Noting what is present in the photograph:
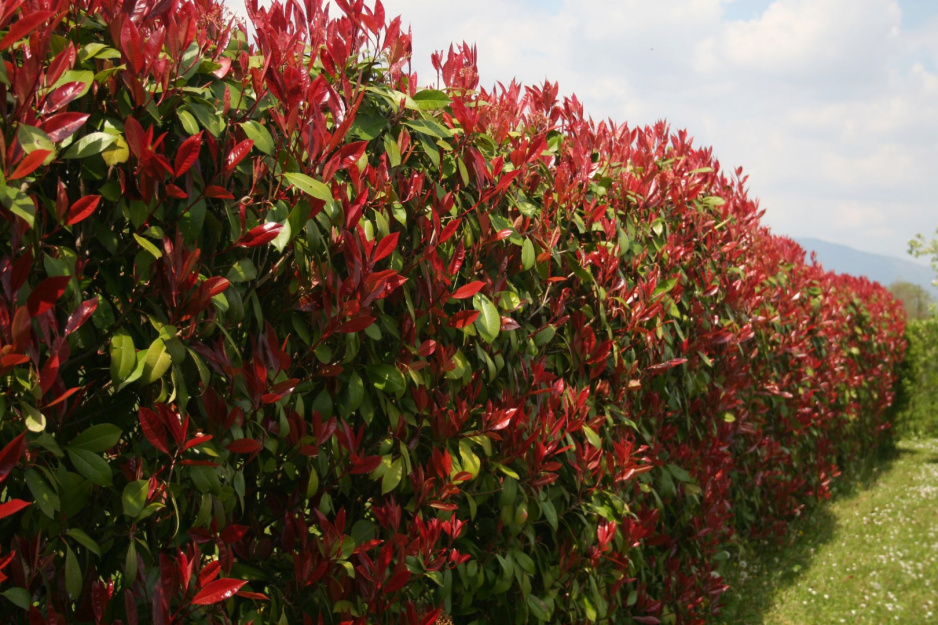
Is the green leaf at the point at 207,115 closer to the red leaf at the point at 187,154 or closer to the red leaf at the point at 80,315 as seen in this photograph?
the red leaf at the point at 187,154

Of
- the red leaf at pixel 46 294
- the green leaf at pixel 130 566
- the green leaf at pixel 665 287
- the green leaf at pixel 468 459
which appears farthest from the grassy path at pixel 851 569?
the red leaf at pixel 46 294

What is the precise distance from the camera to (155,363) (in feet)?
5.16

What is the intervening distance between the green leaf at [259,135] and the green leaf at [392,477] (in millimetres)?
971

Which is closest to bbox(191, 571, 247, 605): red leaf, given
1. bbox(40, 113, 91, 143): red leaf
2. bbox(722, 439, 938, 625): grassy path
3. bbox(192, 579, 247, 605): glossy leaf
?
bbox(192, 579, 247, 605): glossy leaf

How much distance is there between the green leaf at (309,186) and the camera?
1811 millimetres

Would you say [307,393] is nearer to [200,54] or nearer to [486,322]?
[486,322]

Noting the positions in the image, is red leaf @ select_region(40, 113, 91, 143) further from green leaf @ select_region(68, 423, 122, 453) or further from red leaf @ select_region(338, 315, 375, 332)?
red leaf @ select_region(338, 315, 375, 332)

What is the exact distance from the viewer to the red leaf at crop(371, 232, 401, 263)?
204 centimetres

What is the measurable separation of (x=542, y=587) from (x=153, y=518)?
1781 millimetres

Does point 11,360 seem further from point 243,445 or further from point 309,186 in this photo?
point 309,186

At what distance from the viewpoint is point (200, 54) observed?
1.80 meters

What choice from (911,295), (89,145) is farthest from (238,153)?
(911,295)

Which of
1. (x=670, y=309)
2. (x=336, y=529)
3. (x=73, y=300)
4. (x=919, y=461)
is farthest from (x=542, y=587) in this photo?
(x=919, y=461)

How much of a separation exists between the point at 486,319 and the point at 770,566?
5133mm
